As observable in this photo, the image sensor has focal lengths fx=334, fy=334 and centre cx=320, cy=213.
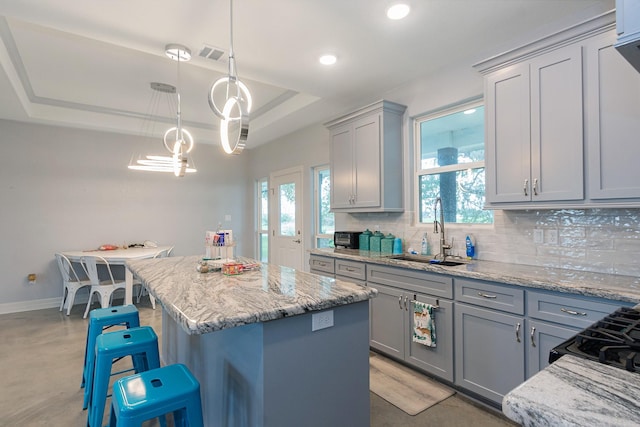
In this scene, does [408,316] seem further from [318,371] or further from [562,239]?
[318,371]

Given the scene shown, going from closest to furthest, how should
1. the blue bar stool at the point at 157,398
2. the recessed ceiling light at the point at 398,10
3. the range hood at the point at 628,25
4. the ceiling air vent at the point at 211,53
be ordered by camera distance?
1. the range hood at the point at 628,25
2. the blue bar stool at the point at 157,398
3. the recessed ceiling light at the point at 398,10
4. the ceiling air vent at the point at 211,53

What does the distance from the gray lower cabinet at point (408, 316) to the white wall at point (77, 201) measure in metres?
4.16

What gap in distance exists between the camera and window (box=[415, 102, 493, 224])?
292 cm

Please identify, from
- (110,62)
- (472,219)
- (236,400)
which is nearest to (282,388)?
(236,400)

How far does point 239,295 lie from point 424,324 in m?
1.57

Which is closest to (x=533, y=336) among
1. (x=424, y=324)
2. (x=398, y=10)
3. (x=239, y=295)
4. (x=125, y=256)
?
(x=424, y=324)

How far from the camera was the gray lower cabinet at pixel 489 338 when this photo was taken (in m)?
2.05

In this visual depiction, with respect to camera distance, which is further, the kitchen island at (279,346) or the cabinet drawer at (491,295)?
the cabinet drawer at (491,295)

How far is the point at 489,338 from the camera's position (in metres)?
2.19

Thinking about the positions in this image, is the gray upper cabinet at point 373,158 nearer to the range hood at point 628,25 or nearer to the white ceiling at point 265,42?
the white ceiling at point 265,42

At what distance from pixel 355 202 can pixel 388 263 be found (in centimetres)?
101

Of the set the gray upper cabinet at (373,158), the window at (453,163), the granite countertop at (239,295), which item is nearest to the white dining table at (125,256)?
the granite countertop at (239,295)

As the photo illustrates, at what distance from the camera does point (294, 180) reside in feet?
17.3

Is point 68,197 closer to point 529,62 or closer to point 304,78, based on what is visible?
point 304,78
